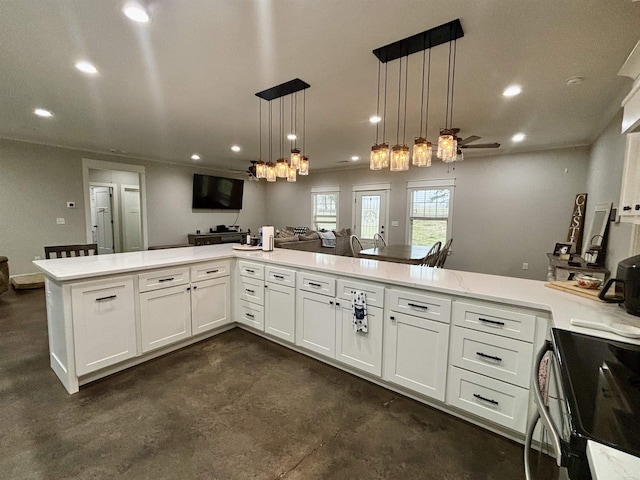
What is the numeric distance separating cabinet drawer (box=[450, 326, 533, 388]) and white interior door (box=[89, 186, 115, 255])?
27.4 feet

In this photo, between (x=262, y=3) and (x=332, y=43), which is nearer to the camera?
(x=262, y=3)

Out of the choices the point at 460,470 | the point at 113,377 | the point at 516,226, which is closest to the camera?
the point at 460,470

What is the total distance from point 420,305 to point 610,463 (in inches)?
55.5

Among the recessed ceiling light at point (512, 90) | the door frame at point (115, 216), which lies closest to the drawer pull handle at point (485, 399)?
the recessed ceiling light at point (512, 90)

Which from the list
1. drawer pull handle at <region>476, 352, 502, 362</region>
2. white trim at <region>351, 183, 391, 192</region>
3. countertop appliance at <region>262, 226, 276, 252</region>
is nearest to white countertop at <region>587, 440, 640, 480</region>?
drawer pull handle at <region>476, 352, 502, 362</region>

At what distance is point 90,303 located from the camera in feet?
7.06

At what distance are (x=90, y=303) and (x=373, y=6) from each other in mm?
2822

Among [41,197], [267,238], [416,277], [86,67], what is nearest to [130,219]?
[41,197]

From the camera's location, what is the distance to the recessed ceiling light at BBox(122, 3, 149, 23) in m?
1.72

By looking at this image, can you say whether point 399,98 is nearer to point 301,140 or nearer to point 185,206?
point 301,140

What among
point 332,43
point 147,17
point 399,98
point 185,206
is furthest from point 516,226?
point 185,206

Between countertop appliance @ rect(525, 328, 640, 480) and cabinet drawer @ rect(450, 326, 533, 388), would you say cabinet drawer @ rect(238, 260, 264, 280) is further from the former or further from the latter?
countertop appliance @ rect(525, 328, 640, 480)

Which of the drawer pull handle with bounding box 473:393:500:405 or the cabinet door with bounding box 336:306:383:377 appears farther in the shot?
the cabinet door with bounding box 336:306:383:377

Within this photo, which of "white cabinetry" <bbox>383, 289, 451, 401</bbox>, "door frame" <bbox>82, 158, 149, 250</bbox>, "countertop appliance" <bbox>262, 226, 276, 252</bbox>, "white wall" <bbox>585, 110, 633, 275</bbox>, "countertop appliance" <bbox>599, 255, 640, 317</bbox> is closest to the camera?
"countertop appliance" <bbox>599, 255, 640, 317</bbox>
